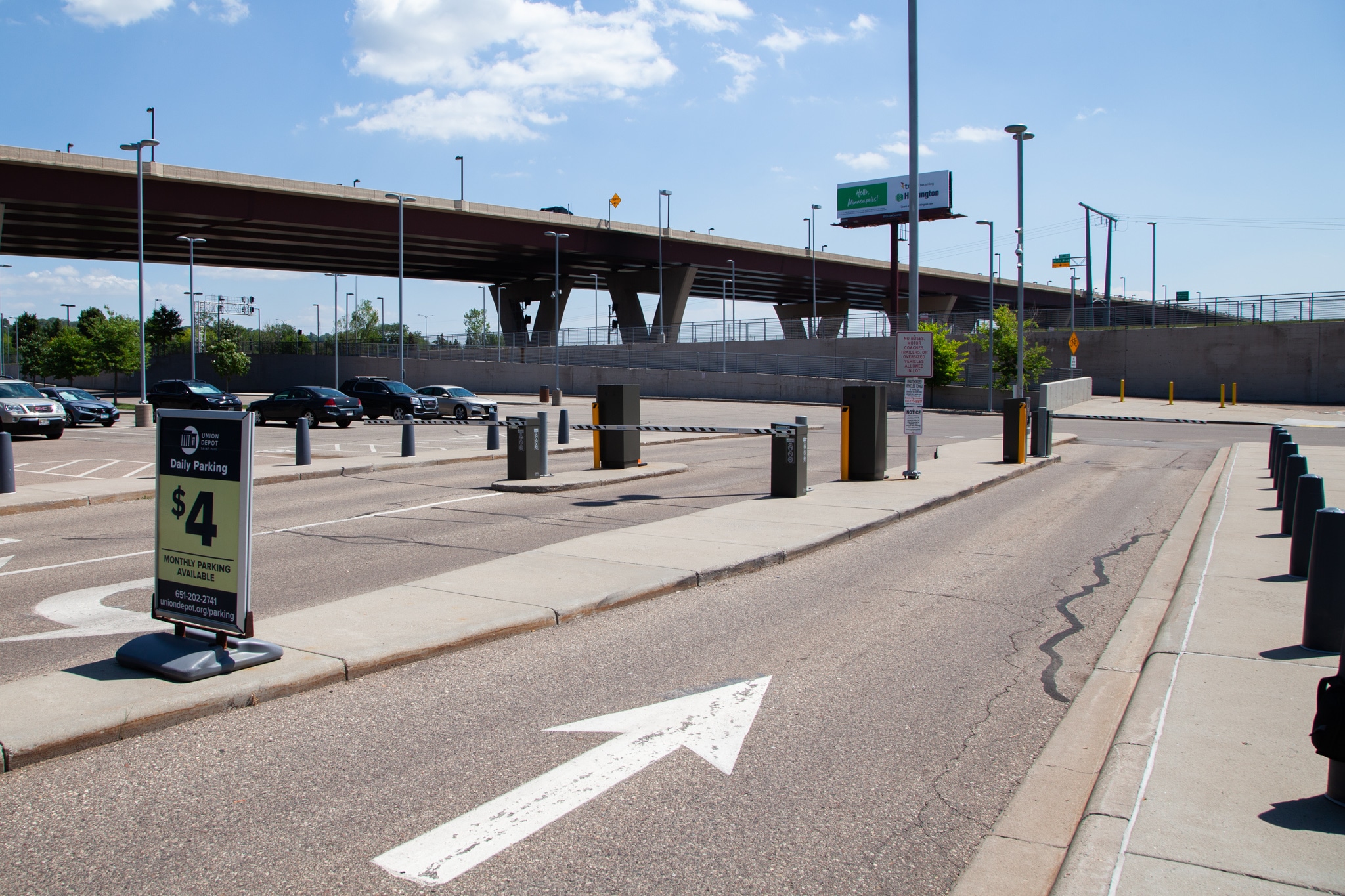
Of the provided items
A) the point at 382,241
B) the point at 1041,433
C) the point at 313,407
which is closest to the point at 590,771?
the point at 1041,433

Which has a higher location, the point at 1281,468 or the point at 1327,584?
the point at 1281,468

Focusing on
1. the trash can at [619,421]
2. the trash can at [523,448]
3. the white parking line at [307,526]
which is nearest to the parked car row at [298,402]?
the trash can at [619,421]

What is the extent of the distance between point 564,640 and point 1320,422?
39.3 m

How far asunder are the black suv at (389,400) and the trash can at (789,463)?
25.0 meters

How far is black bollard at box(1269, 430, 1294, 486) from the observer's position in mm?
14185

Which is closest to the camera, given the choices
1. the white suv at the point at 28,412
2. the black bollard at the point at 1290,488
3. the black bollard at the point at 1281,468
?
the black bollard at the point at 1290,488

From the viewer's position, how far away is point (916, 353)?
16406 millimetres

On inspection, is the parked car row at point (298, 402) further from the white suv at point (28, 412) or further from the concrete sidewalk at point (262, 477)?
the concrete sidewalk at point (262, 477)

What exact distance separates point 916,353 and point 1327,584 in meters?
10.5

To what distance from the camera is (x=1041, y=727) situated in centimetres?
532

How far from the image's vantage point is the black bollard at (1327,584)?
20.1 feet

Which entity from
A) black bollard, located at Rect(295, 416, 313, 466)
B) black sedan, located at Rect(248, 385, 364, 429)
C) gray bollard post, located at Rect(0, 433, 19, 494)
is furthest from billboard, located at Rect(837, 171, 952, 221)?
gray bollard post, located at Rect(0, 433, 19, 494)

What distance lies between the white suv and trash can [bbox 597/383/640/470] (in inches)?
719

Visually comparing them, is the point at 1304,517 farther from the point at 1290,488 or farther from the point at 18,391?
the point at 18,391
